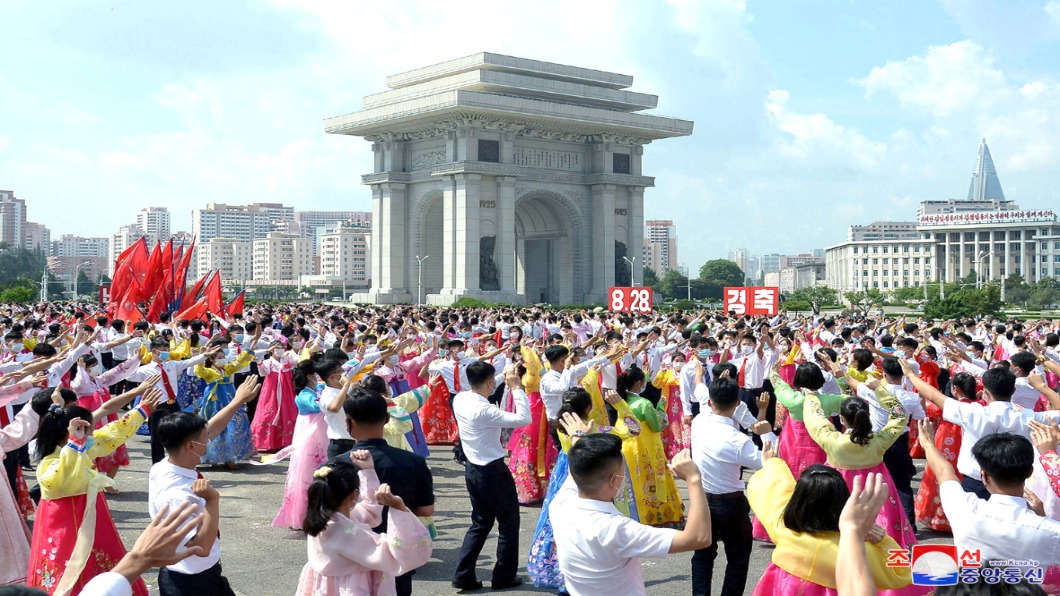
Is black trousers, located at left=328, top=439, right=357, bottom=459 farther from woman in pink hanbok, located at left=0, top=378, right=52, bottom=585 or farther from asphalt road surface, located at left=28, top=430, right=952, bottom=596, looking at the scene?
woman in pink hanbok, located at left=0, top=378, right=52, bottom=585

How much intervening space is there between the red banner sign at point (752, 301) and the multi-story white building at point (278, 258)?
15175 cm

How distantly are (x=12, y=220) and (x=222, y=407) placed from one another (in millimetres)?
183091

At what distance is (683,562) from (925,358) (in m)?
6.21

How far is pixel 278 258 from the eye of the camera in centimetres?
16950

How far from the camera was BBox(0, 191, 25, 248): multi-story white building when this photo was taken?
169500mm

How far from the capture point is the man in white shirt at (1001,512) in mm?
4062

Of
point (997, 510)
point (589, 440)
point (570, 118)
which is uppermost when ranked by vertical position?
point (570, 118)

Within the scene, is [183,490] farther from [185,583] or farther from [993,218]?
[993,218]

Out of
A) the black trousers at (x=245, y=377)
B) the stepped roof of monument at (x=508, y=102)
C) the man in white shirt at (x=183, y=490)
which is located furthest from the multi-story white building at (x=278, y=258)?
the man in white shirt at (x=183, y=490)

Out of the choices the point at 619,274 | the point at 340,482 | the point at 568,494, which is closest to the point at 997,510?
the point at 568,494

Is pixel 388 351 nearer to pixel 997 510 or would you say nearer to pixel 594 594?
pixel 594 594

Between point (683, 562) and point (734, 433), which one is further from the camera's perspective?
point (683, 562)

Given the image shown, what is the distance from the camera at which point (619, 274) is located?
54.5 metres

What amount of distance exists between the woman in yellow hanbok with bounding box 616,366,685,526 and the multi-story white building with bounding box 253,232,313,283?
6498 inches
